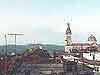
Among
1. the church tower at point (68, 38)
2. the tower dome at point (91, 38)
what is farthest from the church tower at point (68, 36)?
the tower dome at point (91, 38)

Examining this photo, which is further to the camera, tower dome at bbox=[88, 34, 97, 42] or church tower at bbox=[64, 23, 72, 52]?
tower dome at bbox=[88, 34, 97, 42]

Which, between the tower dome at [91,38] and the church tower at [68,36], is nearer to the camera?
the church tower at [68,36]

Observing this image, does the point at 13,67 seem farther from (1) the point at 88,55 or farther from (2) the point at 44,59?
(1) the point at 88,55

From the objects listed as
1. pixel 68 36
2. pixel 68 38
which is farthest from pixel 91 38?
pixel 68 36

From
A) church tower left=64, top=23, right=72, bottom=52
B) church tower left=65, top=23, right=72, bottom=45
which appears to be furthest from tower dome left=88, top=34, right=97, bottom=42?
church tower left=65, top=23, right=72, bottom=45

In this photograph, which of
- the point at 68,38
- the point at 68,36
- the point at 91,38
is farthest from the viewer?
the point at 91,38

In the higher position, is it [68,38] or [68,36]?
[68,36]

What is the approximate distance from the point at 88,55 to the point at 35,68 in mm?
18728

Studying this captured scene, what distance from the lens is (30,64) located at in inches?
1281

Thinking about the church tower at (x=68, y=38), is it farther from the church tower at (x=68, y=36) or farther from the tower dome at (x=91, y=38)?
the tower dome at (x=91, y=38)

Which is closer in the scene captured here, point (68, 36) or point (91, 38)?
point (68, 36)

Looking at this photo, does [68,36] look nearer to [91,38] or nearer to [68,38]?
[68,38]

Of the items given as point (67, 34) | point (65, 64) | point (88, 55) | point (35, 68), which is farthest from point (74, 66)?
point (67, 34)

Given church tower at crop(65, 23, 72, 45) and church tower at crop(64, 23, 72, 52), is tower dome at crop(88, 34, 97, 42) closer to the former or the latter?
church tower at crop(64, 23, 72, 52)
